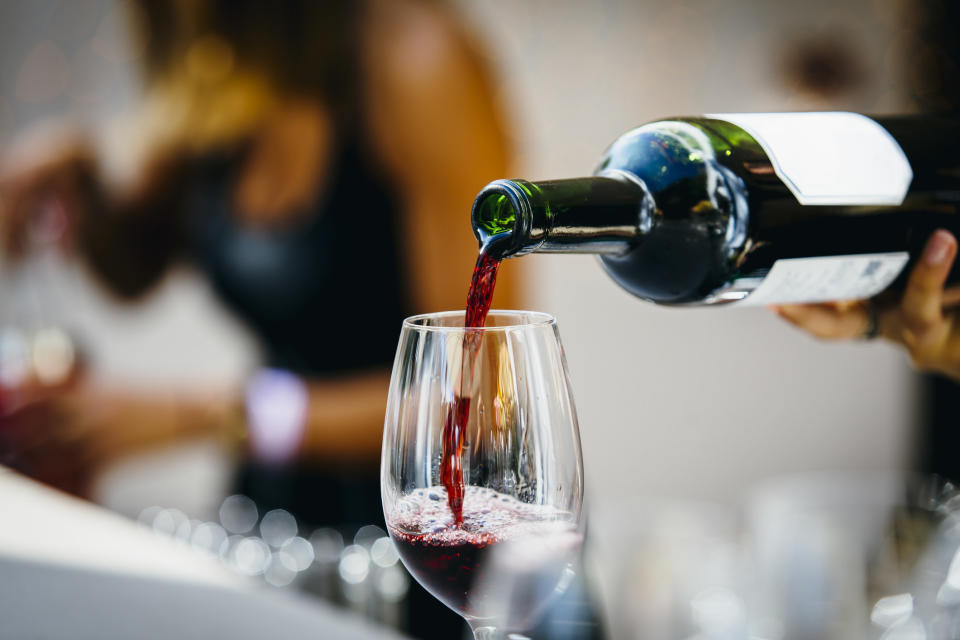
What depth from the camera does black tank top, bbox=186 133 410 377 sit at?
2.04m

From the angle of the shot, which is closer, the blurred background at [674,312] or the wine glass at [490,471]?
the wine glass at [490,471]

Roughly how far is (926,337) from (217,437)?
71.9 inches

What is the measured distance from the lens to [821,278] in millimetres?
640

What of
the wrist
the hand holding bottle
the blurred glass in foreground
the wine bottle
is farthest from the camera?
the wrist

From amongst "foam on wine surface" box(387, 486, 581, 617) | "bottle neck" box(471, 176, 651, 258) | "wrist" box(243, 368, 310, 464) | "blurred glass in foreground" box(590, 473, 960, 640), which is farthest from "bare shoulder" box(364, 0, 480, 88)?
"foam on wine surface" box(387, 486, 581, 617)

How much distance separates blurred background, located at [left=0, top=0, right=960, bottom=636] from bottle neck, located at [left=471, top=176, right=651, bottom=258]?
1.97 metres

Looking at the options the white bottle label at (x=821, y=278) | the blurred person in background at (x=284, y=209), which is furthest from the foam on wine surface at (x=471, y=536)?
the blurred person in background at (x=284, y=209)

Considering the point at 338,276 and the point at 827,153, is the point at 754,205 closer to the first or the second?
the point at 827,153

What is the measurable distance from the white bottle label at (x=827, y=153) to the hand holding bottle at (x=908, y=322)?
11cm

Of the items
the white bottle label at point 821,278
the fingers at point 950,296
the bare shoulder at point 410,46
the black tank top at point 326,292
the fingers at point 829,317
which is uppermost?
the bare shoulder at point 410,46

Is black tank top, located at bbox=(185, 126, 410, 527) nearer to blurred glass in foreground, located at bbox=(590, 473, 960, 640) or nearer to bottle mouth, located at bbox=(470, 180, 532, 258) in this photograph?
blurred glass in foreground, located at bbox=(590, 473, 960, 640)

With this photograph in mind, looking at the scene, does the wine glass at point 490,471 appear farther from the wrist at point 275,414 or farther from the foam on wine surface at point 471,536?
the wrist at point 275,414

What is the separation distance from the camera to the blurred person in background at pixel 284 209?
6.68ft

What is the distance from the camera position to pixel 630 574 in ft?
6.91
